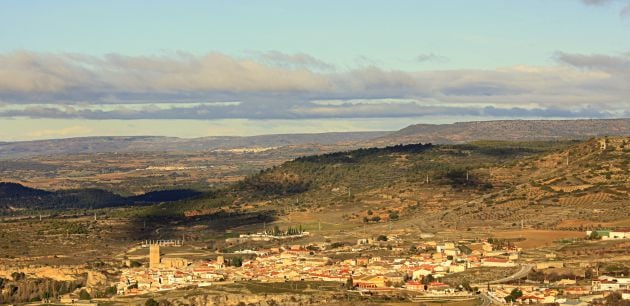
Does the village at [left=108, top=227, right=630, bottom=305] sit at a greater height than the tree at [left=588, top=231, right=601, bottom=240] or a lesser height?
lesser

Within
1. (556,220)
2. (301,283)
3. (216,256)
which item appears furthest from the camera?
(556,220)

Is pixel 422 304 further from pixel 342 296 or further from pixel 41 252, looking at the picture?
pixel 41 252

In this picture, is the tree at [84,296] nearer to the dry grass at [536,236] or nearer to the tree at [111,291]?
the tree at [111,291]

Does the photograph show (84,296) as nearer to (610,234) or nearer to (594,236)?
(594,236)

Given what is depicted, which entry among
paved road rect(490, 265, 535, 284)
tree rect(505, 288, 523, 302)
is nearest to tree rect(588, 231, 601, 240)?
paved road rect(490, 265, 535, 284)

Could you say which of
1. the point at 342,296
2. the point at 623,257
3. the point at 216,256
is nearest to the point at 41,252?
the point at 216,256

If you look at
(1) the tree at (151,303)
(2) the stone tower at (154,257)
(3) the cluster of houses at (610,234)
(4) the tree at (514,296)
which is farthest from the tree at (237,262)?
(3) the cluster of houses at (610,234)

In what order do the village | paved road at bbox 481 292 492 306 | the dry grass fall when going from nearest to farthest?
paved road at bbox 481 292 492 306, the village, the dry grass

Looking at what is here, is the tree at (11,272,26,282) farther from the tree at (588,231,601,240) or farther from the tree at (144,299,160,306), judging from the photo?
the tree at (588,231,601,240)

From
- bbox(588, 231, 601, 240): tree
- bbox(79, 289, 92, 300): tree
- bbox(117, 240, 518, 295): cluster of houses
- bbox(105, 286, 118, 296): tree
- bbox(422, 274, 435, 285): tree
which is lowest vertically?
bbox(79, 289, 92, 300): tree

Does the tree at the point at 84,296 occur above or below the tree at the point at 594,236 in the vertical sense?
below

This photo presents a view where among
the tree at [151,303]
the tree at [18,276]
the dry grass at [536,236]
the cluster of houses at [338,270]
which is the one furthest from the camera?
the dry grass at [536,236]
